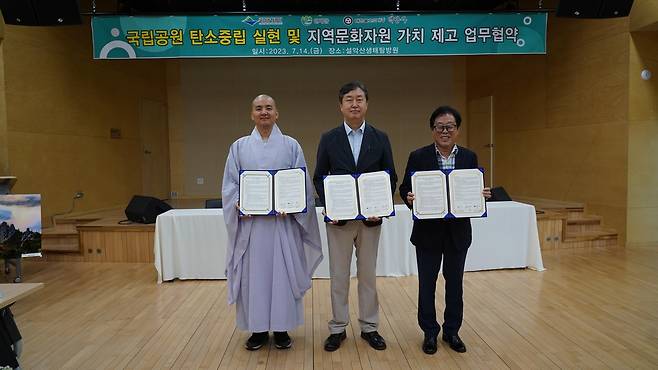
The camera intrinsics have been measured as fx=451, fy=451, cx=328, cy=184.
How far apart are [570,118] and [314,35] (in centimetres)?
393

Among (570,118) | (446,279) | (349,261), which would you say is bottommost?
(446,279)

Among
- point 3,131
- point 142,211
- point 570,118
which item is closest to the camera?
point 142,211

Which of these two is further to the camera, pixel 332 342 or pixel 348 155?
pixel 332 342

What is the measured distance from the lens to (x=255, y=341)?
2838 mm

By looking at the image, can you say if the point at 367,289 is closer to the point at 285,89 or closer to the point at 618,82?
the point at 618,82

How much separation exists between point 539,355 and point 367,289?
108 cm

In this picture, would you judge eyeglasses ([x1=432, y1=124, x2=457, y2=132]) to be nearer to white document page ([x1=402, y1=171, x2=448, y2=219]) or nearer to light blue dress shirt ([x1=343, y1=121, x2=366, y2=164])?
white document page ([x1=402, y1=171, x2=448, y2=219])

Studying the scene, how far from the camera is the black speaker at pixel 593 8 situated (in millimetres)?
4465

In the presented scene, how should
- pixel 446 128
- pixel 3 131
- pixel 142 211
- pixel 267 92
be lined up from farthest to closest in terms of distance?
pixel 267 92 < pixel 3 131 < pixel 142 211 < pixel 446 128

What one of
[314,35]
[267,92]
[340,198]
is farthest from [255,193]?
[267,92]

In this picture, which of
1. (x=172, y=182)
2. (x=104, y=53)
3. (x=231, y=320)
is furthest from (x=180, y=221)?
(x=172, y=182)

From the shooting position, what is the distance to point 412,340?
9.55 ft

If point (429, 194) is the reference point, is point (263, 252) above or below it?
below

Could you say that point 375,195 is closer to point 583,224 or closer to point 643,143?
point 583,224
